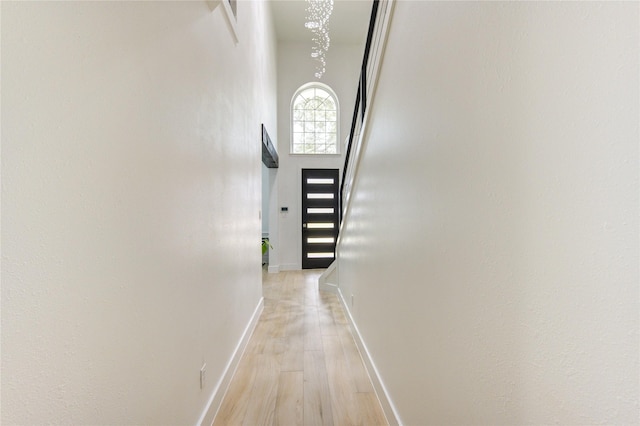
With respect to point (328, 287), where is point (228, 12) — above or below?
above

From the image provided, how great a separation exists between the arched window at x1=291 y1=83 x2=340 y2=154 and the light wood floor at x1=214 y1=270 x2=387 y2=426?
169 inches

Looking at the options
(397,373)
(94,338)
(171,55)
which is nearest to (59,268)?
(94,338)

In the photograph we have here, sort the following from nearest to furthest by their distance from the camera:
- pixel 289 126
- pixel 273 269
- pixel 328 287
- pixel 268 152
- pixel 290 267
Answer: pixel 328 287 → pixel 268 152 → pixel 273 269 → pixel 290 267 → pixel 289 126

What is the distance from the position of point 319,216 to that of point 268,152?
2.27 m

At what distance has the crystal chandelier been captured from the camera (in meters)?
5.50

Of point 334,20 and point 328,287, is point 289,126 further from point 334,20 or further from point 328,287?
point 328,287

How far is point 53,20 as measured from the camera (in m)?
0.66

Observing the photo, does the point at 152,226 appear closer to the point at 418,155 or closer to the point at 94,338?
the point at 94,338

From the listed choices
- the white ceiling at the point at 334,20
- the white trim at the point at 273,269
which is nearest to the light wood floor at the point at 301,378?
the white trim at the point at 273,269

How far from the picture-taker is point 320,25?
5.86 m

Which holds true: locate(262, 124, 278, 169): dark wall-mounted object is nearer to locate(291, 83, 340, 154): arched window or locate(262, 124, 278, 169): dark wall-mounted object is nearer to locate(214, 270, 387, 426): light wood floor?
locate(291, 83, 340, 154): arched window

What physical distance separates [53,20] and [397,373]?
1.82 m

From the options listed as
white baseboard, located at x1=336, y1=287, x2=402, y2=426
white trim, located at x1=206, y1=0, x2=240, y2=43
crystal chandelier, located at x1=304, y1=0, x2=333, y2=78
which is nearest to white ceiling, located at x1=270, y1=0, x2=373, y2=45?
crystal chandelier, located at x1=304, y1=0, x2=333, y2=78

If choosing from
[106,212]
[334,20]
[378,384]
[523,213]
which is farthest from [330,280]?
[334,20]
